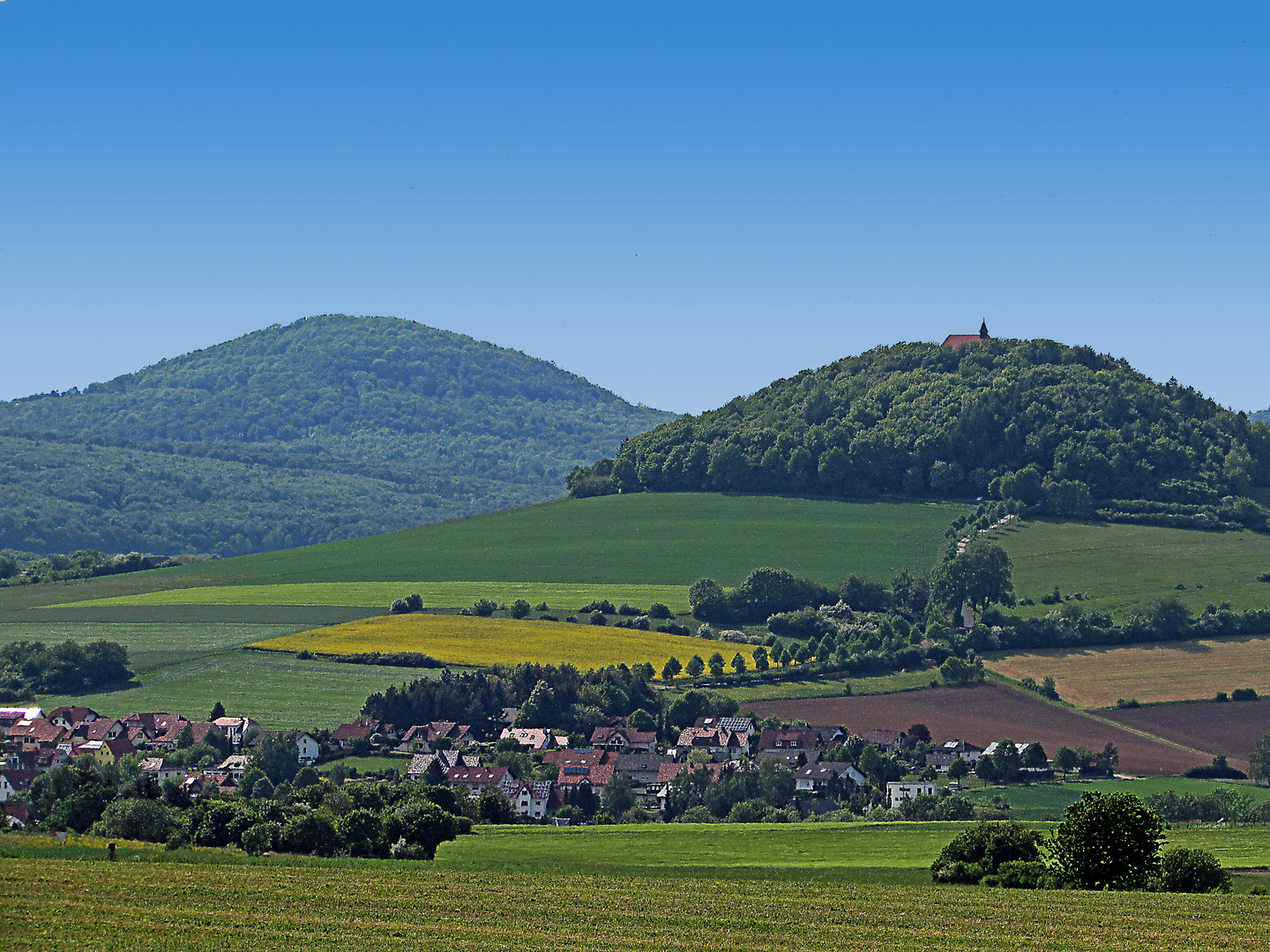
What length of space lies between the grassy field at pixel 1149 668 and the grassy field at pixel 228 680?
147ft

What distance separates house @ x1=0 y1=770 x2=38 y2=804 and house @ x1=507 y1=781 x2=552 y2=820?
1015 inches

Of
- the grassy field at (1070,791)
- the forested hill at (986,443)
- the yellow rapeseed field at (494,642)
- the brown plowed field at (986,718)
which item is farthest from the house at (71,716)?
the forested hill at (986,443)

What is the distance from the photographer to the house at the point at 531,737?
98625 millimetres

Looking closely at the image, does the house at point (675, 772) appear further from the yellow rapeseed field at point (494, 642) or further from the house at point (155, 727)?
the house at point (155, 727)

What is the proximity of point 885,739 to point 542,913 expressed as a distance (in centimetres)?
5969

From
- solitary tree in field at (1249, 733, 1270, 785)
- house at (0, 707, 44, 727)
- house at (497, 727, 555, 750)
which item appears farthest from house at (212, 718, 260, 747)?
solitary tree in field at (1249, 733, 1270, 785)

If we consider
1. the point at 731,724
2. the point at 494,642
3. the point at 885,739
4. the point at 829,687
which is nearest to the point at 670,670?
the point at 829,687

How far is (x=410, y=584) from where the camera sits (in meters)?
147

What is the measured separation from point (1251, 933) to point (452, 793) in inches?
1489

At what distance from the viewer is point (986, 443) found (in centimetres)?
18275

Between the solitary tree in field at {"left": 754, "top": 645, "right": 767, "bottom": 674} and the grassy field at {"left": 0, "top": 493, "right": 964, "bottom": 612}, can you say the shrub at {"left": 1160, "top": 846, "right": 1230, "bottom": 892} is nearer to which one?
the solitary tree in field at {"left": 754, "top": 645, "right": 767, "bottom": 674}

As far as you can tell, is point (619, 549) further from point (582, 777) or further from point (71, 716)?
point (582, 777)

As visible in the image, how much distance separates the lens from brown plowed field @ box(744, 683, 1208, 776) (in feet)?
319

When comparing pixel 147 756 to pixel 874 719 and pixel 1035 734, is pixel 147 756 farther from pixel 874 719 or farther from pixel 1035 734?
pixel 1035 734
